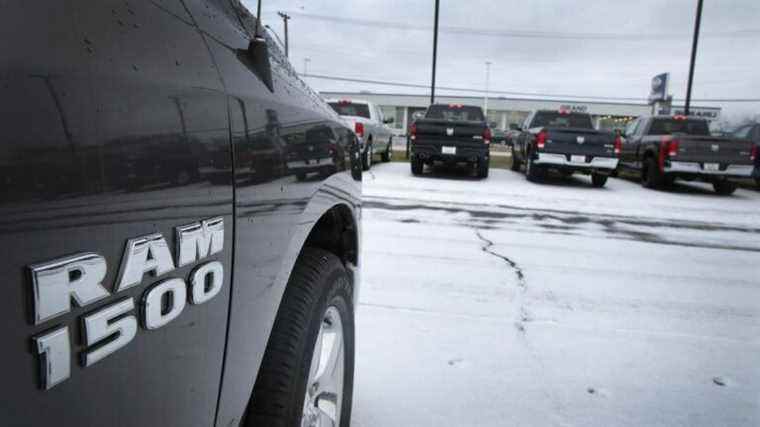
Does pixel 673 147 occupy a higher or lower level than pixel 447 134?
lower

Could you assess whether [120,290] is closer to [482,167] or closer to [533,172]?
[482,167]

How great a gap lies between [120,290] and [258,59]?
0.71 metres

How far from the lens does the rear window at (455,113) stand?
1333cm

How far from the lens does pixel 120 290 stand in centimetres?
74

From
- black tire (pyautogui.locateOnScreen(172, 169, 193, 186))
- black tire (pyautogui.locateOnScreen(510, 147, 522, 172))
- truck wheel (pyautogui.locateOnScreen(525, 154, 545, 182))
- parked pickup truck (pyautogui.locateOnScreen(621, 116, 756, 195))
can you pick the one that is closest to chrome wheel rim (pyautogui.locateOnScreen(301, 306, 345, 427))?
black tire (pyautogui.locateOnScreen(172, 169, 193, 186))

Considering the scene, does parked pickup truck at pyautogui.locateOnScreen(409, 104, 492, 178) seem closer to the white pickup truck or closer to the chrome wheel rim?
the white pickup truck

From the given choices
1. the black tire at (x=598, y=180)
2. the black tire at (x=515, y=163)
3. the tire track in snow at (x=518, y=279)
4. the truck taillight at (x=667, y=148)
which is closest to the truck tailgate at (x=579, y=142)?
the black tire at (x=598, y=180)

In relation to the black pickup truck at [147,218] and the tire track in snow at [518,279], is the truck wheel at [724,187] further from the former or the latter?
the black pickup truck at [147,218]

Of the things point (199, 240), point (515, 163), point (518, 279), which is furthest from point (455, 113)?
point (199, 240)

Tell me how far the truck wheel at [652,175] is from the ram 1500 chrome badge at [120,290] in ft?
40.0

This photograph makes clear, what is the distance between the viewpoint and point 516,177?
44.8 ft

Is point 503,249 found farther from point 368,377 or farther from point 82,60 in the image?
point 82,60

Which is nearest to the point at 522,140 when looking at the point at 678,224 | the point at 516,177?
the point at 516,177

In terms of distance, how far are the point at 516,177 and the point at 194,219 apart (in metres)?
13.3
